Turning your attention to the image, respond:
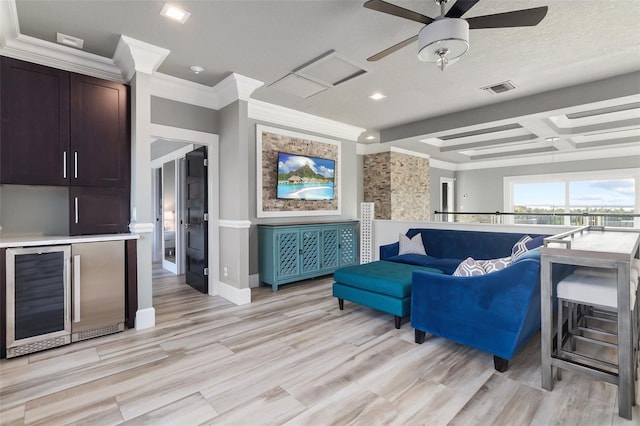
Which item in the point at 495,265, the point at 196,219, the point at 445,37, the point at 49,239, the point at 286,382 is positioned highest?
the point at 445,37

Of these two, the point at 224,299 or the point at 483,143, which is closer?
the point at 224,299

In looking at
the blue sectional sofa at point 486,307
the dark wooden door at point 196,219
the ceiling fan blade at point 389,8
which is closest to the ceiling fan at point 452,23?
the ceiling fan blade at point 389,8

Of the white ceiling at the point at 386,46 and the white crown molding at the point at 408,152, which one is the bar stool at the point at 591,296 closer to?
the white ceiling at the point at 386,46

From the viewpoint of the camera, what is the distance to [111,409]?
1.87 metres

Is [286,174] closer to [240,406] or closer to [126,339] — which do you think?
[126,339]

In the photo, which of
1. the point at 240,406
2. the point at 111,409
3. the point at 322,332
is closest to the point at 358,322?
the point at 322,332

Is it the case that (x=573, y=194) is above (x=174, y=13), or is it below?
below

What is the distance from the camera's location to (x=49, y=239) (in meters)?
2.66

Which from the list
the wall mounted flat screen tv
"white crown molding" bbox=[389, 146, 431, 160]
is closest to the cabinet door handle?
the wall mounted flat screen tv

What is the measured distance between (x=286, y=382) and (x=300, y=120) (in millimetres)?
4148

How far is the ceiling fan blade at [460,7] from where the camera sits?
1.97 metres

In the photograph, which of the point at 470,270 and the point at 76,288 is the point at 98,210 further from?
the point at 470,270

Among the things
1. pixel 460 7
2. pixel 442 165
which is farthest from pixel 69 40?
pixel 442 165

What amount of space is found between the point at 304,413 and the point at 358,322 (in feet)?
4.92
